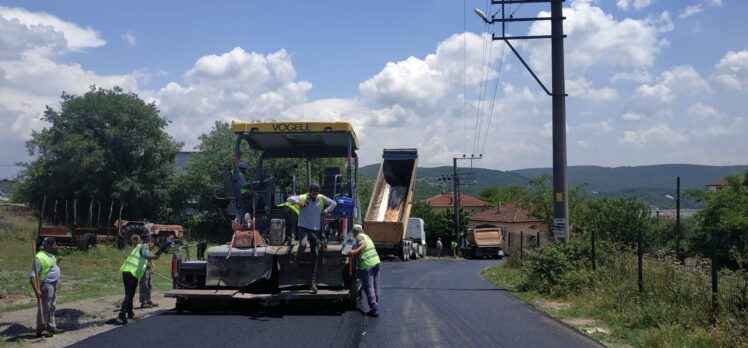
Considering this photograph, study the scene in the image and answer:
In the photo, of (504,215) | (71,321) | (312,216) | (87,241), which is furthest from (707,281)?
(504,215)

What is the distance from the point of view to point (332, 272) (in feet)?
33.4

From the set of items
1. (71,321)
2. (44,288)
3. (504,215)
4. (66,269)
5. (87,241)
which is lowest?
(504,215)

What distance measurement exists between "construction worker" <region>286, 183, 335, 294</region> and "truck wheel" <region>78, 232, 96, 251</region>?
53.5 feet

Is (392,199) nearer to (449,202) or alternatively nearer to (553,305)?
(553,305)

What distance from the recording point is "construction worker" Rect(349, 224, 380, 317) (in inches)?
397

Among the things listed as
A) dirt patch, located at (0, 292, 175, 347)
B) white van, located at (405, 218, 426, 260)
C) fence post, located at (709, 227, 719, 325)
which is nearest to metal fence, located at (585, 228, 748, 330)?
fence post, located at (709, 227, 719, 325)

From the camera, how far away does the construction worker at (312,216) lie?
1009 cm

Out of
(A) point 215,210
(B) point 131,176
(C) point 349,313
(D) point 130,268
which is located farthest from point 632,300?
(A) point 215,210

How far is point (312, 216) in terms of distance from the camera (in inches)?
400

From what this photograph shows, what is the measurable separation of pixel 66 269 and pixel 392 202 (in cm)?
1603

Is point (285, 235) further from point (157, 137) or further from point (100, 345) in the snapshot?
point (157, 137)

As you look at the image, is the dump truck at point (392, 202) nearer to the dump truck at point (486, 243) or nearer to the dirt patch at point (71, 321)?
the dump truck at point (486, 243)

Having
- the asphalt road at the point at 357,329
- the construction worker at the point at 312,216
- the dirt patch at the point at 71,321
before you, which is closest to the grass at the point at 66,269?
the dirt patch at the point at 71,321

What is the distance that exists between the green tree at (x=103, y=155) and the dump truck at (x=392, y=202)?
13755 mm
